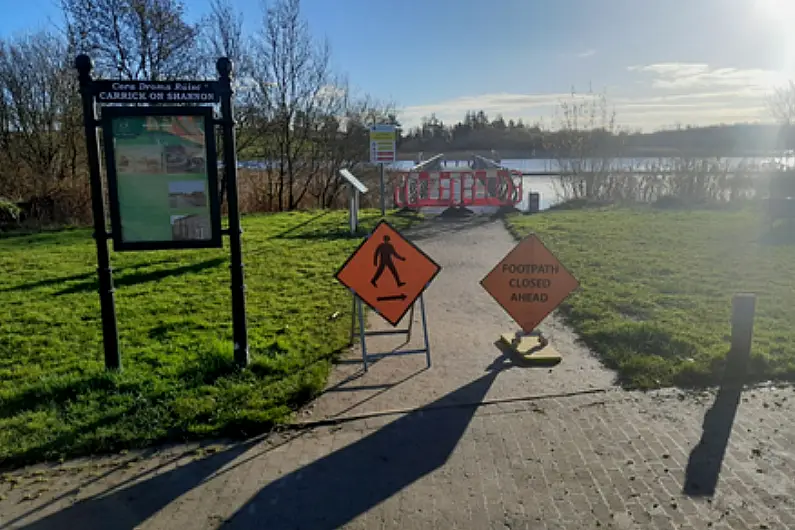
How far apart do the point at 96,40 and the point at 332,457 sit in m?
21.5

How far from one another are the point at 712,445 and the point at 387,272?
3.14 metres

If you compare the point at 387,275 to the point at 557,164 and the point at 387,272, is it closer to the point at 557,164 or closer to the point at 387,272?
the point at 387,272

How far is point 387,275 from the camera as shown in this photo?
577 cm

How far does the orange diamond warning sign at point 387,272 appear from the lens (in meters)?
5.68

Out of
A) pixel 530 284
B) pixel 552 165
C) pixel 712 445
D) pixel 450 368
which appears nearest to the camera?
pixel 712 445

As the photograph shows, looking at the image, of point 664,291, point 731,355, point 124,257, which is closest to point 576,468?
point 731,355

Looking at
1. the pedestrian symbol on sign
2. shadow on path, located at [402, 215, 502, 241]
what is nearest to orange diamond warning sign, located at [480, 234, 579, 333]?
the pedestrian symbol on sign

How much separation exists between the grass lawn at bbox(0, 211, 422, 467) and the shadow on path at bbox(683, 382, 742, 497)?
2.89 m

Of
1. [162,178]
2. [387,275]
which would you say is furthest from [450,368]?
[162,178]

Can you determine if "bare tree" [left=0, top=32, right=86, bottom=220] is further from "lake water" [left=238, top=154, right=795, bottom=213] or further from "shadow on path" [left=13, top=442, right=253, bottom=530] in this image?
"shadow on path" [left=13, top=442, right=253, bottom=530]

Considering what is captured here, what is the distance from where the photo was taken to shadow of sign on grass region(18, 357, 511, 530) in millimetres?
3229

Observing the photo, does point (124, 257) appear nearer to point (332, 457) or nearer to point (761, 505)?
point (332, 457)

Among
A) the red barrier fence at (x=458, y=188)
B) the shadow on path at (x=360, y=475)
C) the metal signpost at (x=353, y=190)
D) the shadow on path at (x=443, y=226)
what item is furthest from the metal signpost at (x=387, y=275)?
the red barrier fence at (x=458, y=188)

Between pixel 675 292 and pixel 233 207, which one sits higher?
pixel 233 207
